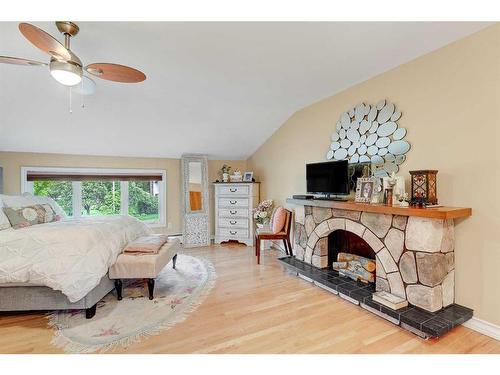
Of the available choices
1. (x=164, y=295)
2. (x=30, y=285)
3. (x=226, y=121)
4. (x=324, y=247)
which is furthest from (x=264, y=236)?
(x=30, y=285)

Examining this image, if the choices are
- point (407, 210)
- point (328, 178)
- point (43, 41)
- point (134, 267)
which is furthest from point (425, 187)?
point (43, 41)

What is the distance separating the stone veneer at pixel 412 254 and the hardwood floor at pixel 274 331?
32 cm

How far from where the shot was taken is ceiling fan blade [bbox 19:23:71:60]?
136cm

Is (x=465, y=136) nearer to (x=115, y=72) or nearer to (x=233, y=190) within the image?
(x=115, y=72)

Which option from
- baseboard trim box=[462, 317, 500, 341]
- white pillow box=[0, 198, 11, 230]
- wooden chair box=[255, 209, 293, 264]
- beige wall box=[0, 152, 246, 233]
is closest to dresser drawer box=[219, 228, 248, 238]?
beige wall box=[0, 152, 246, 233]

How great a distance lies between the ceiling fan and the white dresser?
3.22 meters

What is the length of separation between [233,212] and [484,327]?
381 centimetres

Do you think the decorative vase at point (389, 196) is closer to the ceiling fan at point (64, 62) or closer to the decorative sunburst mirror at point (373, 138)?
the decorative sunburst mirror at point (373, 138)

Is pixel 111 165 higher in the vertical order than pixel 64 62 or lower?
lower

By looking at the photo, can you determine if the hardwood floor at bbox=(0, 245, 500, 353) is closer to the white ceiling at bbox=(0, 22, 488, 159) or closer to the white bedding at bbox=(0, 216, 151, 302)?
the white bedding at bbox=(0, 216, 151, 302)

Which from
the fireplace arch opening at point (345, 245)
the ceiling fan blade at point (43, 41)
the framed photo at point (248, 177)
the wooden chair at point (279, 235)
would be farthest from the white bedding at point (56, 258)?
the framed photo at point (248, 177)

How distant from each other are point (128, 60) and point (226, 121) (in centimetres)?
181

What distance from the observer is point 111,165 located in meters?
4.67

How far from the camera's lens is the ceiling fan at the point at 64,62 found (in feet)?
4.75
